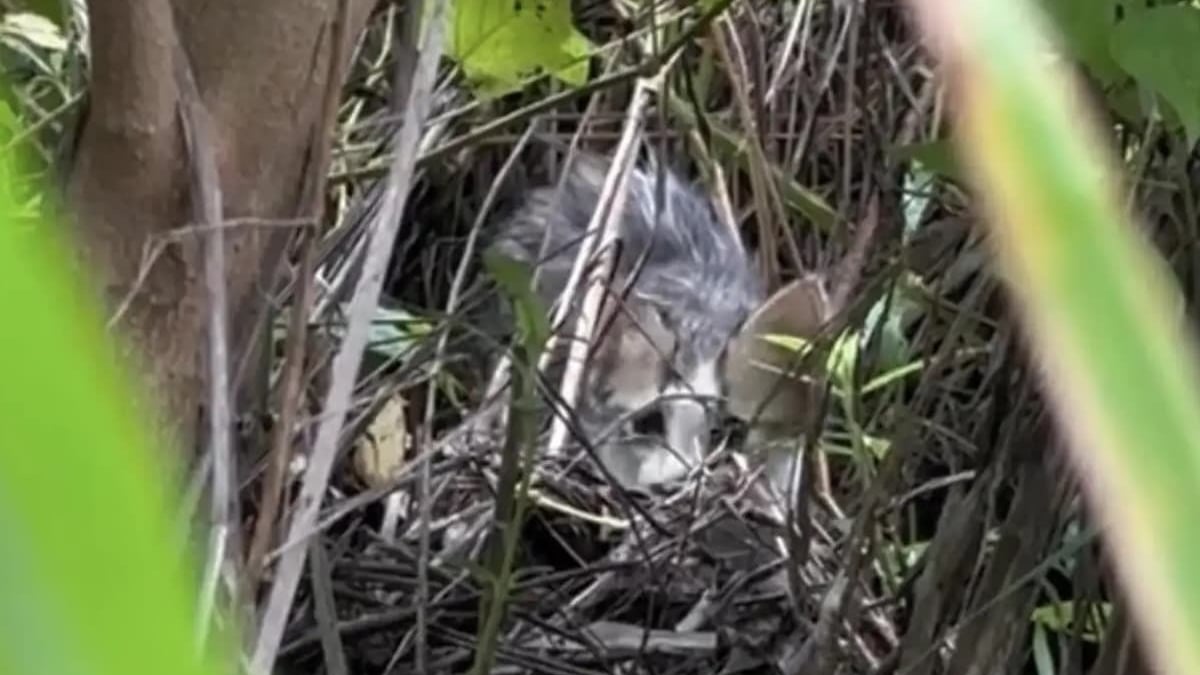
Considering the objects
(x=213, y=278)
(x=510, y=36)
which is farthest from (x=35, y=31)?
(x=213, y=278)

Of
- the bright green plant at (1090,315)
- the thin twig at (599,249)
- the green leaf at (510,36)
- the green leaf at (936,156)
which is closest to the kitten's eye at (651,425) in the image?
the thin twig at (599,249)

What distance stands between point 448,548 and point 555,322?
272mm

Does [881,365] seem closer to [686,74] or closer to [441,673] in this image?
[686,74]

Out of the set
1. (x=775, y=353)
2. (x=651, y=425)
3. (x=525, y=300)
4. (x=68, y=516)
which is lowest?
(x=651, y=425)

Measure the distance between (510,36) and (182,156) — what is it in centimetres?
48

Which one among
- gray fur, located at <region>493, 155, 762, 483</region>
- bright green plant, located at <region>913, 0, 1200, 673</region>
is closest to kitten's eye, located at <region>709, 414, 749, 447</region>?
gray fur, located at <region>493, 155, 762, 483</region>

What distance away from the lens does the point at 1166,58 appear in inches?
28.3

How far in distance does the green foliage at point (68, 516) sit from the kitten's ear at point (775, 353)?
129 centimetres

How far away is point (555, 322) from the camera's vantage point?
1649 millimetres

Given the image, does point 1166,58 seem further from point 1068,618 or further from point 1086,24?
point 1068,618

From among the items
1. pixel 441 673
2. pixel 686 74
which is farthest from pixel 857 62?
pixel 441 673

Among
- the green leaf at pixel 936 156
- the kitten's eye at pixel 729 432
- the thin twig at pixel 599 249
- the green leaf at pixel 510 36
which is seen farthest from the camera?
the kitten's eye at pixel 729 432

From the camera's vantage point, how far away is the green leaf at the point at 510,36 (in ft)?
3.82

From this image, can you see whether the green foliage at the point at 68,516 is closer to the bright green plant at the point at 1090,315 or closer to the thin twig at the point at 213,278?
the bright green plant at the point at 1090,315
